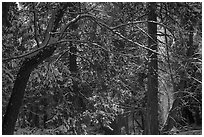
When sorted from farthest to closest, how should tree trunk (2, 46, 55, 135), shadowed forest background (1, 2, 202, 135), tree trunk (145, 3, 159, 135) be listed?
1. tree trunk (145, 3, 159, 135)
2. tree trunk (2, 46, 55, 135)
3. shadowed forest background (1, 2, 202, 135)

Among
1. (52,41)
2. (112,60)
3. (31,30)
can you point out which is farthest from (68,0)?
(112,60)

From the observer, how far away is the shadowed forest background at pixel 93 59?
256 inches

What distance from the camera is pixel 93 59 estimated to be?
8.49m

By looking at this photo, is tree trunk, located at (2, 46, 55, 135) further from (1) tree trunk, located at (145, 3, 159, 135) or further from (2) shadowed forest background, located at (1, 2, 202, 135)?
(1) tree trunk, located at (145, 3, 159, 135)

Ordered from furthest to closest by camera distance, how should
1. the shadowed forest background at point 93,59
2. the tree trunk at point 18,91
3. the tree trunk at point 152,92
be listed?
the tree trunk at point 152,92 < the tree trunk at point 18,91 < the shadowed forest background at point 93,59

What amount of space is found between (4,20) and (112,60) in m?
3.80

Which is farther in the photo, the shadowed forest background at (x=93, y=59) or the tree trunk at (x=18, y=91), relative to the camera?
the tree trunk at (x=18, y=91)

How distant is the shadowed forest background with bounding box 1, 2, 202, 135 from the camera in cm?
651

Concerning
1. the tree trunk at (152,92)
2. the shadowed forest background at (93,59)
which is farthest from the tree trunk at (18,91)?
the tree trunk at (152,92)

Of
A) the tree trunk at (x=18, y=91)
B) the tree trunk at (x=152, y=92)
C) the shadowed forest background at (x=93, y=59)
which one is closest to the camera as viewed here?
the shadowed forest background at (x=93, y=59)

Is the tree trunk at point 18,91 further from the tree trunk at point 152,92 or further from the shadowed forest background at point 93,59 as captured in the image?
the tree trunk at point 152,92

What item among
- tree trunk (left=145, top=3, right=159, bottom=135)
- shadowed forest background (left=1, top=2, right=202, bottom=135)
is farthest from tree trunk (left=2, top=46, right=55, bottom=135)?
tree trunk (left=145, top=3, right=159, bottom=135)

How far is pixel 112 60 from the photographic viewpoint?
26.6 feet

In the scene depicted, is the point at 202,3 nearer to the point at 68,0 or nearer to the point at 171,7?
the point at 171,7
